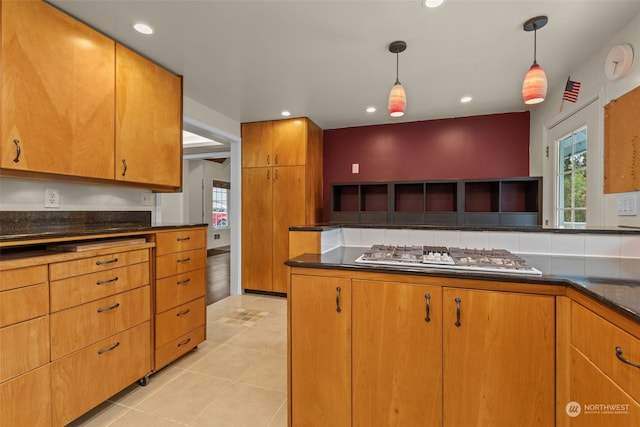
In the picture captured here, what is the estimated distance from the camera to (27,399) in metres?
1.27

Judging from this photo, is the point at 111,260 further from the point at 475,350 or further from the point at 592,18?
the point at 592,18

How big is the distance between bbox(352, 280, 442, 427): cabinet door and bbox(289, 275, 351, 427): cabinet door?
0.05 m

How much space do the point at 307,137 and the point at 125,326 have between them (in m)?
2.85

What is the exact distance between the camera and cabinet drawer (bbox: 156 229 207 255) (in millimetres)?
1979

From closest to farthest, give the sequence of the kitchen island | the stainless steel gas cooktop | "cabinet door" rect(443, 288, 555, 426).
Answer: the kitchen island
"cabinet door" rect(443, 288, 555, 426)
the stainless steel gas cooktop

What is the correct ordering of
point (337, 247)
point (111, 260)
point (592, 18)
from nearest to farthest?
point (111, 260) < point (592, 18) < point (337, 247)

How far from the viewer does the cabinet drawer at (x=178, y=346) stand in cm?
198

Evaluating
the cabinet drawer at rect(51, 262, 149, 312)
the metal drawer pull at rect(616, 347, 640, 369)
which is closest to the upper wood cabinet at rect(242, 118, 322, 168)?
the cabinet drawer at rect(51, 262, 149, 312)

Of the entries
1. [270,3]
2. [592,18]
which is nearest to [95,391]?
[270,3]

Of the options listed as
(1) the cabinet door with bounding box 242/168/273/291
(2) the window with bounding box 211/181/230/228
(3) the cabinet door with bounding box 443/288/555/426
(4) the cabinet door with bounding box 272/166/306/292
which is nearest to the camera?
(3) the cabinet door with bounding box 443/288/555/426

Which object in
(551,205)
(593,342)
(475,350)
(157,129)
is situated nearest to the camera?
(593,342)

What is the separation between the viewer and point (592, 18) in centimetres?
179

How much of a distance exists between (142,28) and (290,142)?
2.06 metres

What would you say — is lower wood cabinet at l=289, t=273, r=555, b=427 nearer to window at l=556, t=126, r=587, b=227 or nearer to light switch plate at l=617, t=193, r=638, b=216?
light switch plate at l=617, t=193, r=638, b=216
